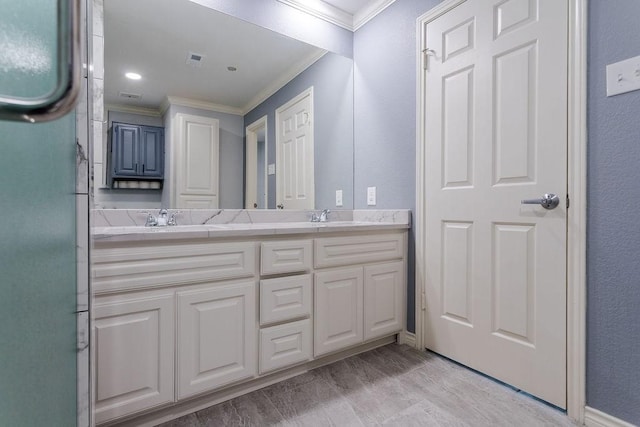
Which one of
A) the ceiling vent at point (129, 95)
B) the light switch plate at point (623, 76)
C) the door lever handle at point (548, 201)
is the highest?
the ceiling vent at point (129, 95)

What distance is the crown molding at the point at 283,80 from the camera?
2035mm

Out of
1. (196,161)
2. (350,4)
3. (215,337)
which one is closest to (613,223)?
(215,337)

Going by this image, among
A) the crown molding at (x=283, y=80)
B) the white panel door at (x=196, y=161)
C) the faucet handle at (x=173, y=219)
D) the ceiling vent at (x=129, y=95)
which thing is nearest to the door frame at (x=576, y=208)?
the crown molding at (x=283, y=80)

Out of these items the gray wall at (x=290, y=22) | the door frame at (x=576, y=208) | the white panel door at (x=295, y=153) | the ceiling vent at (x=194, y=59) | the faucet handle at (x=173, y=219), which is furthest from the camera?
the white panel door at (x=295, y=153)

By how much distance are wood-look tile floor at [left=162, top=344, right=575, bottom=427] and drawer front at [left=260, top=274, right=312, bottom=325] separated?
349mm

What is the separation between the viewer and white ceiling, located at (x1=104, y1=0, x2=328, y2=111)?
163cm

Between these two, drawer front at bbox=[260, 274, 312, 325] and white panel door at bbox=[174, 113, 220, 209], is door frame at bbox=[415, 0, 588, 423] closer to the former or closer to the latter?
drawer front at bbox=[260, 274, 312, 325]

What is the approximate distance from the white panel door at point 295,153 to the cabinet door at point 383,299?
704mm

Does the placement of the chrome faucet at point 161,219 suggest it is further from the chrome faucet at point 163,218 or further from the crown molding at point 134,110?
the crown molding at point 134,110

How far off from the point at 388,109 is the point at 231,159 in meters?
1.08

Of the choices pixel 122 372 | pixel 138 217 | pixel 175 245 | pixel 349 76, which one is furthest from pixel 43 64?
pixel 349 76

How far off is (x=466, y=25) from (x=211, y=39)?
1.43 metres

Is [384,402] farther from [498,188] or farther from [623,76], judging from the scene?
[623,76]

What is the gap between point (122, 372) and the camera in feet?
3.82
